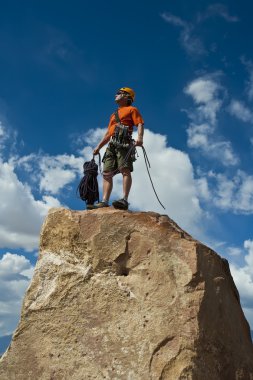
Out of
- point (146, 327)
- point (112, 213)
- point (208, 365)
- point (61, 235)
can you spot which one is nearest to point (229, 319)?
point (208, 365)

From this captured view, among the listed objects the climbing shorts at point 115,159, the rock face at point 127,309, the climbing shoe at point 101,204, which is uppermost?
the climbing shorts at point 115,159

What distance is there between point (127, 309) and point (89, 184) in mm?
2959

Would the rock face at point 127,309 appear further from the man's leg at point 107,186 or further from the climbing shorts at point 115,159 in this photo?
the climbing shorts at point 115,159

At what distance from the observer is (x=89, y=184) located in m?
8.47

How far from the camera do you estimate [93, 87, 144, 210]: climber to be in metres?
8.10

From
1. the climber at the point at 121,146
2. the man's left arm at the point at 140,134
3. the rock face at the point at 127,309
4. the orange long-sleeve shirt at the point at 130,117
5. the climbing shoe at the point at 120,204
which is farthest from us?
the orange long-sleeve shirt at the point at 130,117

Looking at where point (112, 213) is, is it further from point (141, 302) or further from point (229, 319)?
point (229, 319)

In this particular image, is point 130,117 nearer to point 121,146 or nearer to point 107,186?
point 121,146

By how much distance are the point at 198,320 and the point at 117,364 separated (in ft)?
4.23

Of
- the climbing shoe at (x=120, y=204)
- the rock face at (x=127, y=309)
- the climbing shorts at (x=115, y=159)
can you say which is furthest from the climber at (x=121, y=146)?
the rock face at (x=127, y=309)

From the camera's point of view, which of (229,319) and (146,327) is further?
(229,319)

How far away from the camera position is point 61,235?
7254 millimetres

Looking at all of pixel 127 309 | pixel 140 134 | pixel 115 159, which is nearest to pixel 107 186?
pixel 115 159

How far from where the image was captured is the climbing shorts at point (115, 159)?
8148 mm
